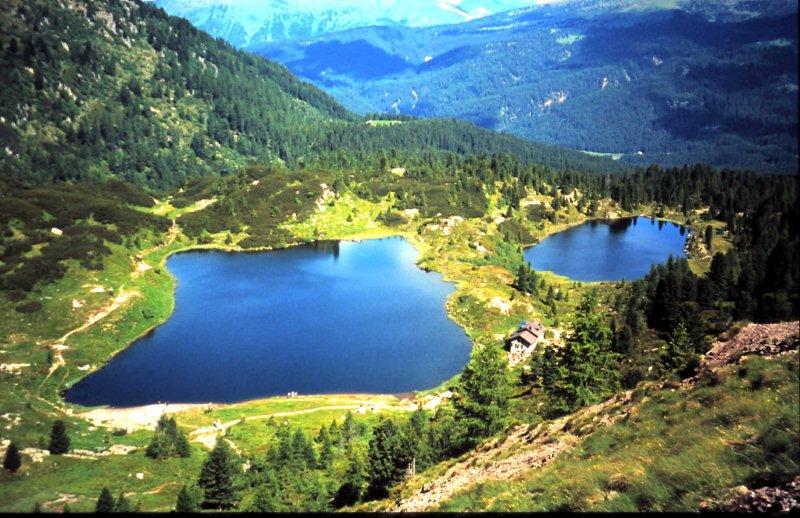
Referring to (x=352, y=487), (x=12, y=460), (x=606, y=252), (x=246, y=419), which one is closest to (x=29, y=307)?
(x=246, y=419)

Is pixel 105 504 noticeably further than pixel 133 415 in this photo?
No

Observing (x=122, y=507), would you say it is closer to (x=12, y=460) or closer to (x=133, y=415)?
(x=12, y=460)

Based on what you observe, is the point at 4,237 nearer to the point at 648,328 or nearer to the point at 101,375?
the point at 101,375

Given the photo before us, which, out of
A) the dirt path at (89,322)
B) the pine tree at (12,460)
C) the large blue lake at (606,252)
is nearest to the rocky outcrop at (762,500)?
the pine tree at (12,460)

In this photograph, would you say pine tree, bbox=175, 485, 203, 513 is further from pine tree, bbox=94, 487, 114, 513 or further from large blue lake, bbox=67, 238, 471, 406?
large blue lake, bbox=67, 238, 471, 406

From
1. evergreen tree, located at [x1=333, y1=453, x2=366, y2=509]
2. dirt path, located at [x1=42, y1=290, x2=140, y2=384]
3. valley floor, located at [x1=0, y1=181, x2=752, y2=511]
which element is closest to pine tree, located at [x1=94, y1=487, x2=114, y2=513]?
valley floor, located at [x1=0, y1=181, x2=752, y2=511]

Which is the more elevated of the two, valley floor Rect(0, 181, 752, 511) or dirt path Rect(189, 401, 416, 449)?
valley floor Rect(0, 181, 752, 511)

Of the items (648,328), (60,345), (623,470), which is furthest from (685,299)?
(60,345)
